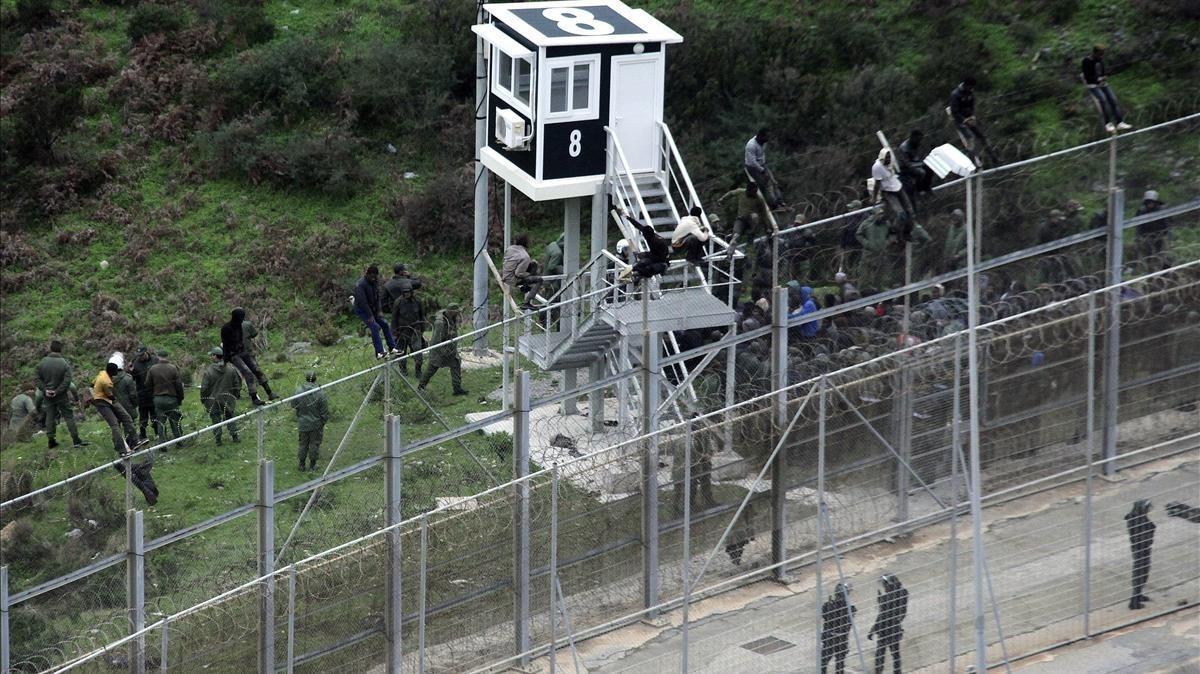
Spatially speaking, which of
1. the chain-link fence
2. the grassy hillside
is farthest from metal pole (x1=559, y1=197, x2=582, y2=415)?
the grassy hillside

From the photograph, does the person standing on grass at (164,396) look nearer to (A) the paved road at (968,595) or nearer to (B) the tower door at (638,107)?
(B) the tower door at (638,107)

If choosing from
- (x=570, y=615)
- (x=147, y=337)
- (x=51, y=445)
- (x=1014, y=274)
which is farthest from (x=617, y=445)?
(x=147, y=337)

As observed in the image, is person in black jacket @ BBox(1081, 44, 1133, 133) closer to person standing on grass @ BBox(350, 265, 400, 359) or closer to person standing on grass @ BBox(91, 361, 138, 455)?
person standing on grass @ BBox(350, 265, 400, 359)

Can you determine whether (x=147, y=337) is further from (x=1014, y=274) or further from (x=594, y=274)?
(x=1014, y=274)

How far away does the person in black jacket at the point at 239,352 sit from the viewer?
77.4ft

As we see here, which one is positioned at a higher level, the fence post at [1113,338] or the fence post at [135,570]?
the fence post at [1113,338]

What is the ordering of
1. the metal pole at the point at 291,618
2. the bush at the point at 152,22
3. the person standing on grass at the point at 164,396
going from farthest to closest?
the bush at the point at 152,22 → the person standing on grass at the point at 164,396 → the metal pole at the point at 291,618

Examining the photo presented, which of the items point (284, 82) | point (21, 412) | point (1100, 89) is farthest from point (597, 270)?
point (284, 82)

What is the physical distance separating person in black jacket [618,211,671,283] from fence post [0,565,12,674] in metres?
6.56

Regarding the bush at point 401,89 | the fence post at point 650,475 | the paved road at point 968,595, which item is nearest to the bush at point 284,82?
the bush at point 401,89

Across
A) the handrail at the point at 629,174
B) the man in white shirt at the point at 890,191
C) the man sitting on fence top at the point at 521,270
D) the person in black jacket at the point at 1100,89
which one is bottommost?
the man sitting on fence top at the point at 521,270

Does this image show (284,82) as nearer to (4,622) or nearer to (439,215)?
(439,215)

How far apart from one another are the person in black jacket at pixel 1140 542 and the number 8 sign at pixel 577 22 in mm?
8924

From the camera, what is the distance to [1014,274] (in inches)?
850
